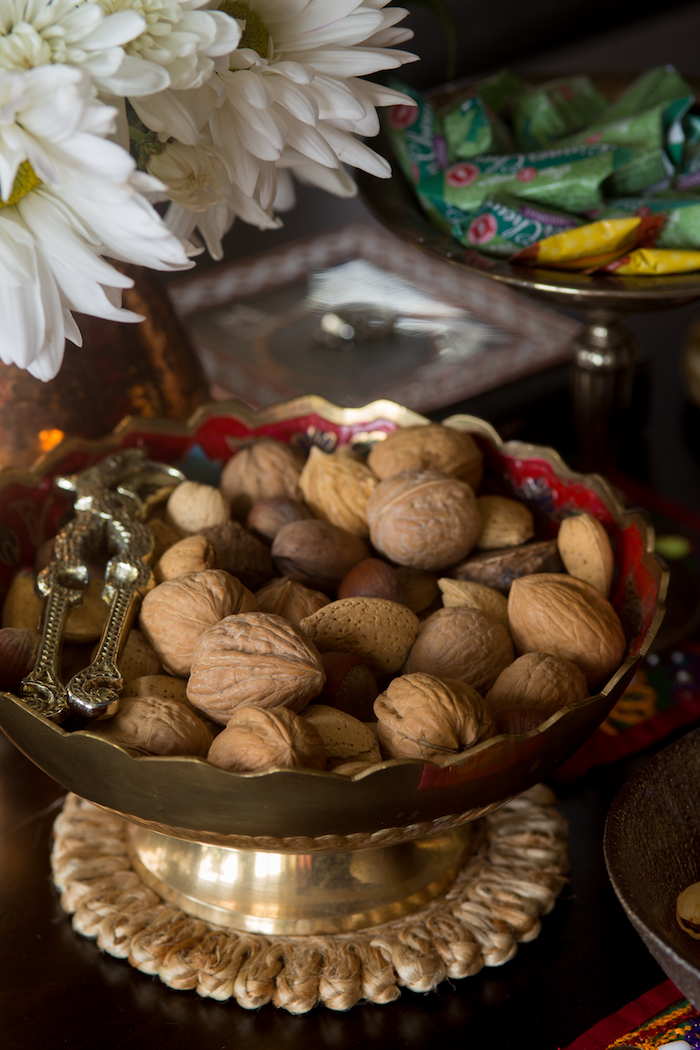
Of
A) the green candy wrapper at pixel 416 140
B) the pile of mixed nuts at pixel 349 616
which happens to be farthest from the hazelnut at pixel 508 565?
the green candy wrapper at pixel 416 140

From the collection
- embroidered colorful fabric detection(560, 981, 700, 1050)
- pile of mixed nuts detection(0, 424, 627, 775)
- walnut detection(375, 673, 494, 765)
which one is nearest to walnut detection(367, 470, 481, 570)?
pile of mixed nuts detection(0, 424, 627, 775)

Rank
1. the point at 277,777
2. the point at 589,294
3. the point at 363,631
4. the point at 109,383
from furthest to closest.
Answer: the point at 109,383, the point at 589,294, the point at 363,631, the point at 277,777

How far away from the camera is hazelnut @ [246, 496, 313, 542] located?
22.2 inches

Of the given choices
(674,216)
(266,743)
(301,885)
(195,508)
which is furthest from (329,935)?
(674,216)

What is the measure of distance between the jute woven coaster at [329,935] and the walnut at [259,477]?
0.65ft

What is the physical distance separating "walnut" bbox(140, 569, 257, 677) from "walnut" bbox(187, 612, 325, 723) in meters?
0.03

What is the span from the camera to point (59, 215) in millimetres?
397

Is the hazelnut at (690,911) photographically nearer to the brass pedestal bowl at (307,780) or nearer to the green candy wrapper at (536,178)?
the brass pedestal bowl at (307,780)

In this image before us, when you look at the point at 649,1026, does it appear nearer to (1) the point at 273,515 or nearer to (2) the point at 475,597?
(2) the point at 475,597

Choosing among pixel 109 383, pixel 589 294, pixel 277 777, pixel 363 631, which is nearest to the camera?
pixel 277 777

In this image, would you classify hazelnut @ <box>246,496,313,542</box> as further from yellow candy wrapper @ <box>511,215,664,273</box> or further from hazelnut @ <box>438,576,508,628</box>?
yellow candy wrapper @ <box>511,215,664,273</box>

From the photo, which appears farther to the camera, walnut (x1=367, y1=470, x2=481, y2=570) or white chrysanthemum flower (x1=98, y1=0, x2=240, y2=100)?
walnut (x1=367, y1=470, x2=481, y2=570)

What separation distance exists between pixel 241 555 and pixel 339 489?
7 centimetres

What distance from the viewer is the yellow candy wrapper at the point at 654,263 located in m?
0.61
